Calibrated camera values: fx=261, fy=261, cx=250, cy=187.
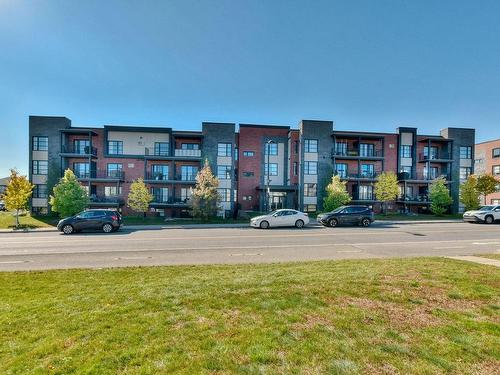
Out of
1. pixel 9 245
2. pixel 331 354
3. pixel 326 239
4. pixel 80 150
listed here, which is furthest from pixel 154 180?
pixel 331 354

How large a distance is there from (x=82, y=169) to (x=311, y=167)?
28996 mm

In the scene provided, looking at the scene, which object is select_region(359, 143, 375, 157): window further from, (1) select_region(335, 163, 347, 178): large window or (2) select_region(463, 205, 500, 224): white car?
(2) select_region(463, 205, 500, 224): white car

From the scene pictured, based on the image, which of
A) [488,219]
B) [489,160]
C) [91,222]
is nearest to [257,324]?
[91,222]

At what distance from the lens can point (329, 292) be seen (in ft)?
17.2

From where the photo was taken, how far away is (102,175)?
32.1 meters

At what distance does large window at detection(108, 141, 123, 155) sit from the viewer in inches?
1277

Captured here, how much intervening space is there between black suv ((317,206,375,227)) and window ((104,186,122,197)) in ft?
78.7

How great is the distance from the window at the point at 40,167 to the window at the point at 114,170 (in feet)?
23.1

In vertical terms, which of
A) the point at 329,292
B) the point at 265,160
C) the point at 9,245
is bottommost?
the point at 9,245

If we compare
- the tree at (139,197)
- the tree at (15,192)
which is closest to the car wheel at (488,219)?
the tree at (139,197)

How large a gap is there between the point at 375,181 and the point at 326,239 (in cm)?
2399

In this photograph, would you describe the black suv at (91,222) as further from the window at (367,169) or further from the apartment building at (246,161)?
the window at (367,169)

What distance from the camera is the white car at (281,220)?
21.3 meters

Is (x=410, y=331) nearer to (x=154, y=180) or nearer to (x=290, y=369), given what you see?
(x=290, y=369)
